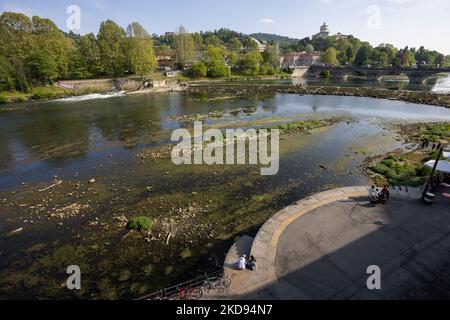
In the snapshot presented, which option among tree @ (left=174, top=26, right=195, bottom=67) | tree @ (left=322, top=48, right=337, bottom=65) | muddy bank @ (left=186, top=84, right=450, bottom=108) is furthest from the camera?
tree @ (left=322, top=48, right=337, bottom=65)

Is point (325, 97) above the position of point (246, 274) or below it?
above

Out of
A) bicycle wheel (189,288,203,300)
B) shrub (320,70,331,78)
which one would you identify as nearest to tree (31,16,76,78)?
bicycle wheel (189,288,203,300)

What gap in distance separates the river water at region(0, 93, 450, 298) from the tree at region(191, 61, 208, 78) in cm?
7744

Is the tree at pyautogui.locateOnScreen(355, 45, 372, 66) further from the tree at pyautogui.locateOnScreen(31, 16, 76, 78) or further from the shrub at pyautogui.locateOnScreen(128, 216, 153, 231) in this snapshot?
the shrub at pyautogui.locateOnScreen(128, 216, 153, 231)

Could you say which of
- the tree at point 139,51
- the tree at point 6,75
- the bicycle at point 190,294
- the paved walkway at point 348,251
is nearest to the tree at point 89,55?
the tree at point 139,51

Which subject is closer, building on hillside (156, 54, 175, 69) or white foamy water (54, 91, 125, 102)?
white foamy water (54, 91, 125, 102)

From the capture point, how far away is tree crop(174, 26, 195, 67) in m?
127

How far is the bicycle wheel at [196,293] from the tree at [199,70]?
12156 cm

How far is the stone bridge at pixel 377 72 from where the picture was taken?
115 m

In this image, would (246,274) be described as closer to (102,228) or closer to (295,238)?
(295,238)

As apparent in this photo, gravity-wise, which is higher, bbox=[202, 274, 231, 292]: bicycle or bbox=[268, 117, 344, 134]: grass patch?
bbox=[268, 117, 344, 134]: grass patch
